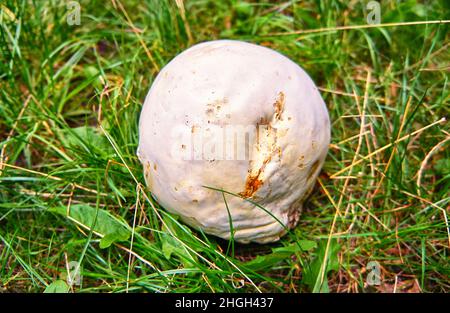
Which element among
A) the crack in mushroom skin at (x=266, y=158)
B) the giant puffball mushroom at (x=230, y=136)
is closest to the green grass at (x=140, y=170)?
the giant puffball mushroom at (x=230, y=136)

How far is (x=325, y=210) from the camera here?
2307 millimetres

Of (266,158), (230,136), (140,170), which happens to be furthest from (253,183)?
(140,170)

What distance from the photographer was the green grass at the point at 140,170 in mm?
2104

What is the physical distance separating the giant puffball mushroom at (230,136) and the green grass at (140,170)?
0.59 ft

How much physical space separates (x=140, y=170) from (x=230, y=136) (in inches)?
24.0

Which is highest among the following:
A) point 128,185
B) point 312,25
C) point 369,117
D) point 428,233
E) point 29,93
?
point 312,25

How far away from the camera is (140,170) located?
7.34 ft

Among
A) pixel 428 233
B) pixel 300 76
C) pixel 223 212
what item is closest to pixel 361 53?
pixel 300 76

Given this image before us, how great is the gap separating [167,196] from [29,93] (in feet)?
3.51

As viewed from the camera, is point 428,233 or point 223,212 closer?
point 223,212

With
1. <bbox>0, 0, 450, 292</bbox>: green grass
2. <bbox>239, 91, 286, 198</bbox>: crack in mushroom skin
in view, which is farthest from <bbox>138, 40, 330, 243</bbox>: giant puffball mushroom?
<bbox>0, 0, 450, 292</bbox>: green grass

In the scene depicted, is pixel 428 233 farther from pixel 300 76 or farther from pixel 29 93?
pixel 29 93

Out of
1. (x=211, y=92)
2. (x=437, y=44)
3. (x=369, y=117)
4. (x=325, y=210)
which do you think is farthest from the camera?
(x=437, y=44)

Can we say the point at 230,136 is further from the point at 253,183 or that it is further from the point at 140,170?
the point at 140,170
